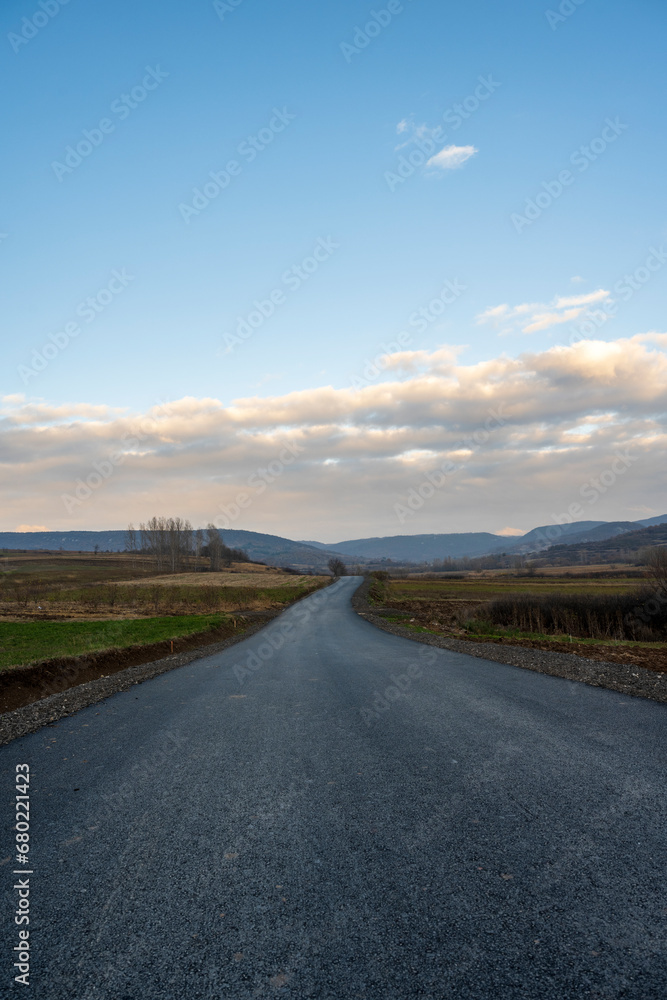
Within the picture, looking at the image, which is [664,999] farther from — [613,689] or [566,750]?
[613,689]

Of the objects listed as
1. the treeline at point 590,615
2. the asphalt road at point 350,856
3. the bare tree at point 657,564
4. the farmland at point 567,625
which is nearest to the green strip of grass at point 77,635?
the asphalt road at point 350,856

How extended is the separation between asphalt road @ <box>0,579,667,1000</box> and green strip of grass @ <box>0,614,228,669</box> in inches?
340

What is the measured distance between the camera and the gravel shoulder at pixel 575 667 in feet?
31.6

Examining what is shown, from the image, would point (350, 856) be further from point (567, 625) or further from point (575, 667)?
point (567, 625)

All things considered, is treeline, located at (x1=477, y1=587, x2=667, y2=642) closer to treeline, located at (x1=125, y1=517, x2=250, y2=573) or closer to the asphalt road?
the asphalt road

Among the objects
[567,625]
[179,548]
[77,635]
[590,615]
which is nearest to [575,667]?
[567,625]

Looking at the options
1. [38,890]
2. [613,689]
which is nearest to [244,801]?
[38,890]

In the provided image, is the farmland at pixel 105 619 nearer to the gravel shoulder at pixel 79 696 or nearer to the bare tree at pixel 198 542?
the gravel shoulder at pixel 79 696

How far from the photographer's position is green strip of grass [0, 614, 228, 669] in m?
15.3

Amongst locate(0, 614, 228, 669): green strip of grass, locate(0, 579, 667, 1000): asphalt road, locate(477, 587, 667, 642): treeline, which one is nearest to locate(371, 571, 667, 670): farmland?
locate(477, 587, 667, 642): treeline

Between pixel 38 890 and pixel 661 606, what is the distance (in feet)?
90.6

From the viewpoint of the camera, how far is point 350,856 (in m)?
3.98

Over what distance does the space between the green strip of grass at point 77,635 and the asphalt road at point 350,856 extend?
863 cm

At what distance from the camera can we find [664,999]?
247 centimetres
